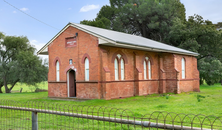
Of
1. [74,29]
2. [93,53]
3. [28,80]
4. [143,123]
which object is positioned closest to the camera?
[143,123]

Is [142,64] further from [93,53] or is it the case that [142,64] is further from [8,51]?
[8,51]

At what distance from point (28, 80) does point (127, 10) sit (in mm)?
25503

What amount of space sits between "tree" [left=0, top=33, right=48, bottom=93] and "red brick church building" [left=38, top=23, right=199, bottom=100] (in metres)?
12.3

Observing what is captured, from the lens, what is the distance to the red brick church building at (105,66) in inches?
704

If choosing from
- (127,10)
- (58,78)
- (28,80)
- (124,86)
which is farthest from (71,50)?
(127,10)

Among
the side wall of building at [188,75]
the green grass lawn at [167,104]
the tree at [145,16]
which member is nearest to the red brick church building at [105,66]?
the side wall of building at [188,75]

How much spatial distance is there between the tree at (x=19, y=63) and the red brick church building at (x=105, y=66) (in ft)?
40.4

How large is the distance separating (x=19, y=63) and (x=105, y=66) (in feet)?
66.0

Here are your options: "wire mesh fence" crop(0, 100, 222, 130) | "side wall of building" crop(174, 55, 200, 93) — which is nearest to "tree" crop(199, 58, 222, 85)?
"side wall of building" crop(174, 55, 200, 93)

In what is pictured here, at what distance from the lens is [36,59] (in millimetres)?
34250

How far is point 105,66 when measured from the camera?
18.0m

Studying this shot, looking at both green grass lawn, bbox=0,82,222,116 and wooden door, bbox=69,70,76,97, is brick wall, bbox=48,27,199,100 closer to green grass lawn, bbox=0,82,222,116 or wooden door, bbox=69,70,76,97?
wooden door, bbox=69,70,76,97

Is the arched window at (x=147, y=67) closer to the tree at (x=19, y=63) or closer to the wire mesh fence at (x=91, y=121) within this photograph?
the wire mesh fence at (x=91, y=121)

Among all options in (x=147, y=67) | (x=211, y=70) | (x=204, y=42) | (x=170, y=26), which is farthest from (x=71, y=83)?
(x=170, y=26)
